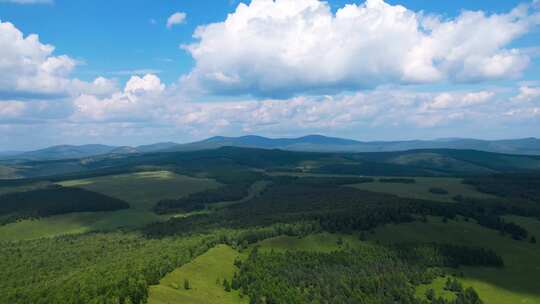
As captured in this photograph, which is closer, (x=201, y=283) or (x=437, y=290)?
(x=201, y=283)

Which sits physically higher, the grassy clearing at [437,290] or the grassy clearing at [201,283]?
the grassy clearing at [201,283]

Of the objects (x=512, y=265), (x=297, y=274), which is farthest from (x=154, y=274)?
(x=512, y=265)

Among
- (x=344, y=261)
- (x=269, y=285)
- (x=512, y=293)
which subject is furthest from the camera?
Answer: (x=344, y=261)

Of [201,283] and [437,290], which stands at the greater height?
[201,283]

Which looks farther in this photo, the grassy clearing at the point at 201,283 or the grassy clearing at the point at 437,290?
the grassy clearing at the point at 437,290

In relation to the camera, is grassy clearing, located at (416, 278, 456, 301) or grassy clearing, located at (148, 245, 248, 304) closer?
grassy clearing, located at (148, 245, 248, 304)

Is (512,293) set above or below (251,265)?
below

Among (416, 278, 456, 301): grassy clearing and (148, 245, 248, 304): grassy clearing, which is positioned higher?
(148, 245, 248, 304): grassy clearing

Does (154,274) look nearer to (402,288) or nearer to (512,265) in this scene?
(402,288)
